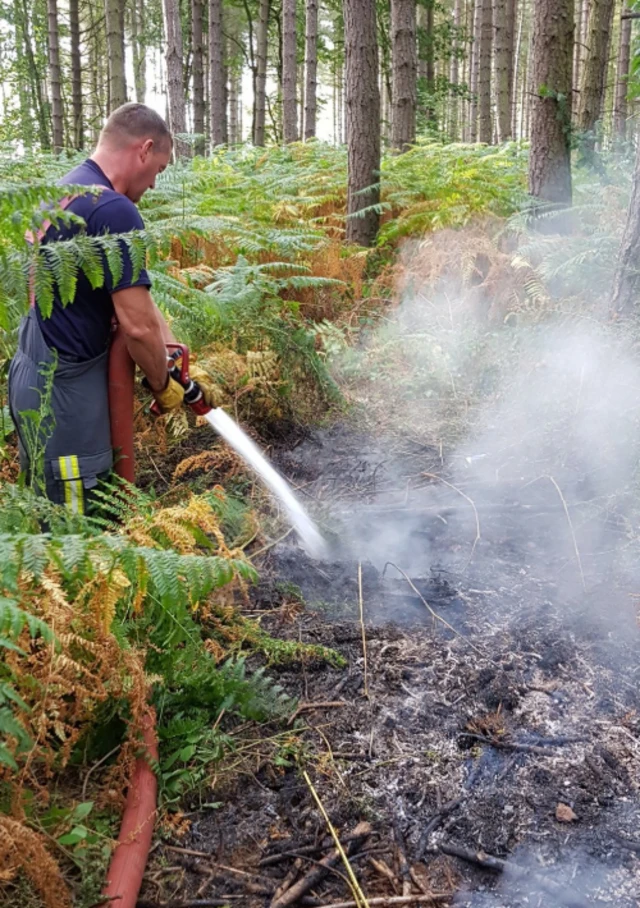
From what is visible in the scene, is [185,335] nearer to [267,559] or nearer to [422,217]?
[267,559]

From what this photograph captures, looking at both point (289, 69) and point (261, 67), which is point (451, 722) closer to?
point (289, 69)

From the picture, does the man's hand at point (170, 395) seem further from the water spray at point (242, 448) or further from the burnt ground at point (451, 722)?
the burnt ground at point (451, 722)

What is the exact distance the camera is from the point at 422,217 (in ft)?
24.0

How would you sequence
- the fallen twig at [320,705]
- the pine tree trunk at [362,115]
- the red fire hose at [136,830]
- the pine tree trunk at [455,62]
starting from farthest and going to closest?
the pine tree trunk at [455,62]
the pine tree trunk at [362,115]
the fallen twig at [320,705]
the red fire hose at [136,830]

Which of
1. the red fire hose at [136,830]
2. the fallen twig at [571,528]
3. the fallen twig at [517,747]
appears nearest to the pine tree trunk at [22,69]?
the fallen twig at [571,528]

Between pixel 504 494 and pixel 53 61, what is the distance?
1360 cm

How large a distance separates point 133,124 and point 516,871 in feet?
Answer: 11.1

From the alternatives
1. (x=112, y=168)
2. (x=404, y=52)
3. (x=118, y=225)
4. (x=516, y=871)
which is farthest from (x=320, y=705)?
(x=404, y=52)

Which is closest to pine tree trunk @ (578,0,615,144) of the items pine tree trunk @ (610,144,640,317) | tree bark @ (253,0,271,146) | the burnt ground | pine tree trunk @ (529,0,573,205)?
pine tree trunk @ (529,0,573,205)

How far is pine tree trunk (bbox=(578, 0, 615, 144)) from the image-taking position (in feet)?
27.1

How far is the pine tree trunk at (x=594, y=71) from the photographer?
8.25 meters

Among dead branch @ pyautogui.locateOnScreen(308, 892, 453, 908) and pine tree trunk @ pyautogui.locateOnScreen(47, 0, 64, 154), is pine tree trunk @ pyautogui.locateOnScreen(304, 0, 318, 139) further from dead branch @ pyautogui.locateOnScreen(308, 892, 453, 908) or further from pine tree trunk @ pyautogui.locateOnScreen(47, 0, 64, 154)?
dead branch @ pyautogui.locateOnScreen(308, 892, 453, 908)

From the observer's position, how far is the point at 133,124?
3.15m

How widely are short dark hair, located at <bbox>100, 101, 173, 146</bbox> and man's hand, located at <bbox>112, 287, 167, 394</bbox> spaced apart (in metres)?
0.81
